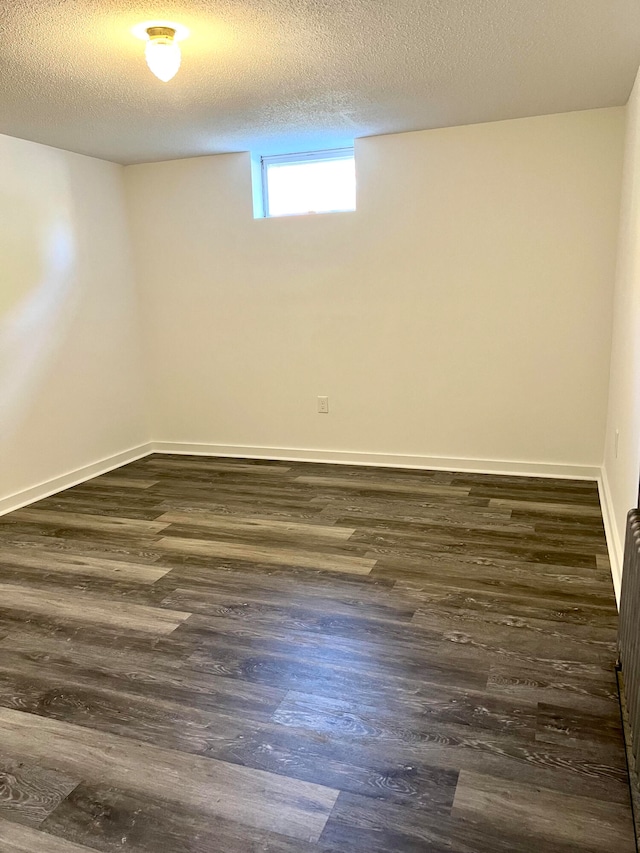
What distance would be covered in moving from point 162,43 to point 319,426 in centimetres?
276

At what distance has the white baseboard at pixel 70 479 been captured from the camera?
12.6 feet

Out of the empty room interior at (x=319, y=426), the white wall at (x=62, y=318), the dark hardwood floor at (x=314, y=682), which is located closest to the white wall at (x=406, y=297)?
the empty room interior at (x=319, y=426)

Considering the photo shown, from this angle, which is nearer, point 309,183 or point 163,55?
point 163,55

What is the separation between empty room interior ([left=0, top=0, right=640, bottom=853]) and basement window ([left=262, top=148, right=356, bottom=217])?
1.0 inches

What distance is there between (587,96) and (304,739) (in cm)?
327

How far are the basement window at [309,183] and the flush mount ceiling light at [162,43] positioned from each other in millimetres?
2033

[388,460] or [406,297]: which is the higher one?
[406,297]

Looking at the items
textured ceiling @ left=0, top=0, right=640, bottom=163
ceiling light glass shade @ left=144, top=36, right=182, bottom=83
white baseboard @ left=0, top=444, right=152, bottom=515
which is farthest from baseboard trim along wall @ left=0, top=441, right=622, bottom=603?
ceiling light glass shade @ left=144, top=36, right=182, bottom=83

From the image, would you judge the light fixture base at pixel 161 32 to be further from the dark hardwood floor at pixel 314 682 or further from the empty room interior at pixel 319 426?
the dark hardwood floor at pixel 314 682

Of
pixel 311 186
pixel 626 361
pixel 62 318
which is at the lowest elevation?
pixel 626 361

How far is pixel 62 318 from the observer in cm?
415

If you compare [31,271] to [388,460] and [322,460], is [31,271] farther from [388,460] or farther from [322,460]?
[388,460]

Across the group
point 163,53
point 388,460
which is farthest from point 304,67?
point 388,460

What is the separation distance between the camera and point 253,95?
9.96 ft
